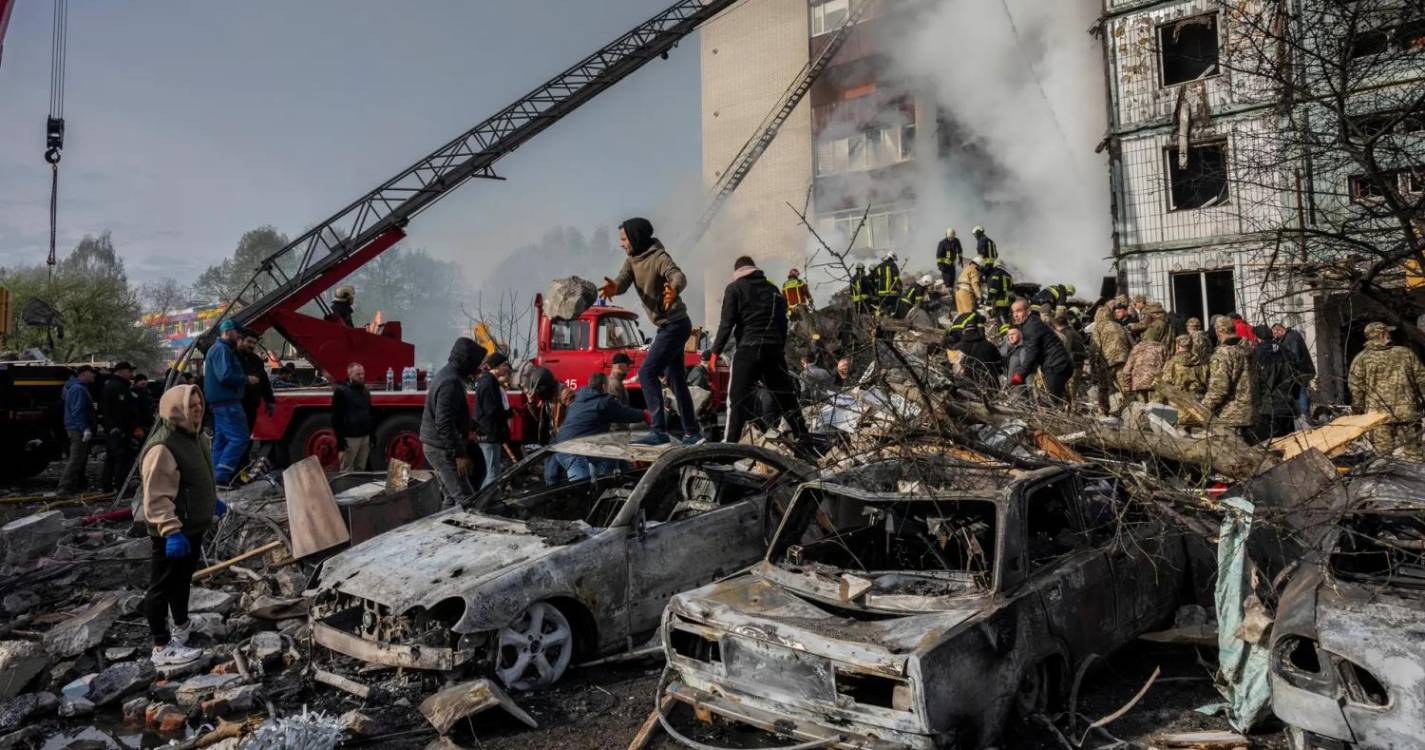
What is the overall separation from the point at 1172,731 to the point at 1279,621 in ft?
2.52

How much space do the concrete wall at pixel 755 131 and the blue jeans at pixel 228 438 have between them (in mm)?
24510

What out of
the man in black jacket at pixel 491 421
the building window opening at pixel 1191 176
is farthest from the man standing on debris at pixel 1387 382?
the building window opening at pixel 1191 176

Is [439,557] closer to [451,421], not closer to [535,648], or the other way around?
[535,648]

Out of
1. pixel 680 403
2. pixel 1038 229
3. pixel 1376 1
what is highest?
pixel 1038 229

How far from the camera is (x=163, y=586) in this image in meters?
5.39

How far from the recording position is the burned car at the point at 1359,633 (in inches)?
121

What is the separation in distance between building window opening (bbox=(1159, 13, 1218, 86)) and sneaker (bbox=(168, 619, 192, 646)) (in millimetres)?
17608

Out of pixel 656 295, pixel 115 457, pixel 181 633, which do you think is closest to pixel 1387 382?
pixel 656 295

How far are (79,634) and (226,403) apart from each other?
3.21m

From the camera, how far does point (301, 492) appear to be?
6.58 metres

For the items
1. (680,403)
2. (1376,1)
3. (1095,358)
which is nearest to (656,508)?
(680,403)

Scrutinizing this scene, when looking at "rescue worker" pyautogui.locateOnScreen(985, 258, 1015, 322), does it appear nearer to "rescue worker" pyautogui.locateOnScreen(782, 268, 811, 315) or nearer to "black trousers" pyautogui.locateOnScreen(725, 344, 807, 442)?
"rescue worker" pyautogui.locateOnScreen(782, 268, 811, 315)

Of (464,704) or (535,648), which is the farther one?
(535,648)

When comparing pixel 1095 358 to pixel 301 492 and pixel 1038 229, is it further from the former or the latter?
pixel 1038 229
